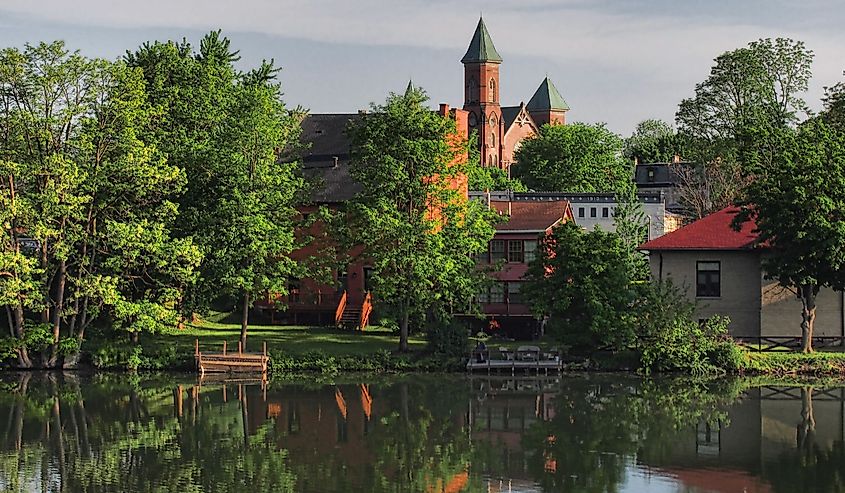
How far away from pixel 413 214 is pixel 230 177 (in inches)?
312

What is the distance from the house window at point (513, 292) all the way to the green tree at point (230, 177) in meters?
11.0

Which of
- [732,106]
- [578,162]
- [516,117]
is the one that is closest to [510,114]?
[516,117]

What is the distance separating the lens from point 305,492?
2897 centimetres

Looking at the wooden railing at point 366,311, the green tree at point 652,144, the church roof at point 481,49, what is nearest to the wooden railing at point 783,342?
the wooden railing at point 366,311

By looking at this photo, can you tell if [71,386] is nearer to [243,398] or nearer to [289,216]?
[243,398]

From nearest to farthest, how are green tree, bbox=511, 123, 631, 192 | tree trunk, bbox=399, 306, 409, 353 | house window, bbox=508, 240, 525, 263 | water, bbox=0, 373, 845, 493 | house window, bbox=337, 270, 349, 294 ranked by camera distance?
water, bbox=0, 373, 845, 493 → tree trunk, bbox=399, 306, 409, 353 → house window, bbox=508, 240, 525, 263 → house window, bbox=337, 270, 349, 294 → green tree, bbox=511, 123, 631, 192

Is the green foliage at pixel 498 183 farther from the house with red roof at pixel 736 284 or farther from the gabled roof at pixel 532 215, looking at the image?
the house with red roof at pixel 736 284

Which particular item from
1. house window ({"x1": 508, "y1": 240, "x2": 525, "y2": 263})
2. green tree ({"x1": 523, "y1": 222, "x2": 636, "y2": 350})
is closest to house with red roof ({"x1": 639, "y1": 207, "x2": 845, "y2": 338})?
green tree ({"x1": 523, "y1": 222, "x2": 636, "y2": 350})

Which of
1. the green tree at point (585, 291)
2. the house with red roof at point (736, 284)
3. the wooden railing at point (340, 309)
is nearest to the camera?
the green tree at point (585, 291)

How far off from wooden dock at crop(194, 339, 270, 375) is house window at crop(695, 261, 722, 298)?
61.1 feet

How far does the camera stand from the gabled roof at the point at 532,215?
66600 millimetres

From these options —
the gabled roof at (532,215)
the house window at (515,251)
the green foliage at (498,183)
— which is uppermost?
the green foliage at (498,183)

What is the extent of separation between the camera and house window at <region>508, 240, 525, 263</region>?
6625cm

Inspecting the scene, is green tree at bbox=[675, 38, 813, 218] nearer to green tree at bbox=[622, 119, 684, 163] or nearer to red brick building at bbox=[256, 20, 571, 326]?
red brick building at bbox=[256, 20, 571, 326]
